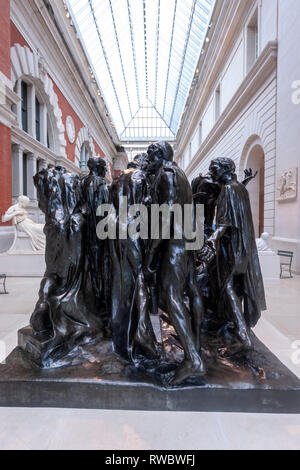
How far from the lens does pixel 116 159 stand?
35.8m

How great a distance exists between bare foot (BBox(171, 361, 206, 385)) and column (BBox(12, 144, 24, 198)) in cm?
1071

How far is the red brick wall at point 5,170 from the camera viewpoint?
876 cm

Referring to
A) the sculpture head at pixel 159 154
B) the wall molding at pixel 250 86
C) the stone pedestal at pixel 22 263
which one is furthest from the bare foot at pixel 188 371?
the wall molding at pixel 250 86

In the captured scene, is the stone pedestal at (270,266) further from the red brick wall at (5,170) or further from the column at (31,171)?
the column at (31,171)

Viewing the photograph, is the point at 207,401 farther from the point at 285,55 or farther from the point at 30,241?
the point at 285,55

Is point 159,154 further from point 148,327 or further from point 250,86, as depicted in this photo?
point 250,86

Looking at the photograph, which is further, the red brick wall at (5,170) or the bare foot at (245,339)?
the red brick wall at (5,170)

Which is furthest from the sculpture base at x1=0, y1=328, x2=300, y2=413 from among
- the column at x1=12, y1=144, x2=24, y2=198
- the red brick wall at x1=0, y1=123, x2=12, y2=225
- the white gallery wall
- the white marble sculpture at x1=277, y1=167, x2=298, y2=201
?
the column at x1=12, y1=144, x2=24, y2=198

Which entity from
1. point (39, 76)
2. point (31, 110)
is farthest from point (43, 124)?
point (39, 76)

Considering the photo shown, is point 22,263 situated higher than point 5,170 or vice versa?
point 5,170

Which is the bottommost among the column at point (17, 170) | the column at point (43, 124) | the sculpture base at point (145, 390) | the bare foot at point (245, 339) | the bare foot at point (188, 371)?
the sculpture base at point (145, 390)

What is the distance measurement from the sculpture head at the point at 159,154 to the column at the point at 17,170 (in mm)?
10093

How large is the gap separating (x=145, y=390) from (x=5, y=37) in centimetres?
1103

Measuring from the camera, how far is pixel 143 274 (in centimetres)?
241
